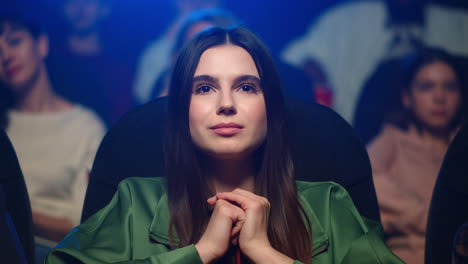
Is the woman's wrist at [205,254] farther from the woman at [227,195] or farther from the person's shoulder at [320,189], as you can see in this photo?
the person's shoulder at [320,189]

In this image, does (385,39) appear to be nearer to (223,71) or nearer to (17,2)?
(223,71)

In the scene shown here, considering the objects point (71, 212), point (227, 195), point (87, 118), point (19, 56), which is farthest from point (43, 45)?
point (227, 195)

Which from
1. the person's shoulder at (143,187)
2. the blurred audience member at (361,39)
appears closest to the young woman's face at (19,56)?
the blurred audience member at (361,39)

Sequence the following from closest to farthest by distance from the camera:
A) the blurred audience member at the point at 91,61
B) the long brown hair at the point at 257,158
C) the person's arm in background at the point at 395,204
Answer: the long brown hair at the point at 257,158 < the person's arm in background at the point at 395,204 < the blurred audience member at the point at 91,61

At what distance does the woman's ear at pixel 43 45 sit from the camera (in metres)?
1.93

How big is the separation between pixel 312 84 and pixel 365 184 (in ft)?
2.90

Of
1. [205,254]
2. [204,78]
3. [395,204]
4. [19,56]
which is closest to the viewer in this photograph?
[205,254]

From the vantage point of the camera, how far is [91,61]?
1.94m

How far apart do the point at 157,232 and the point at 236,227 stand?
0.16 metres

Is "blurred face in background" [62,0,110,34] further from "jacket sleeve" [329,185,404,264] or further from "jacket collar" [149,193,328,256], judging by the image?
"jacket sleeve" [329,185,404,264]

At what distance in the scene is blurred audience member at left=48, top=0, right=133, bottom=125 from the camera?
76.2 inches

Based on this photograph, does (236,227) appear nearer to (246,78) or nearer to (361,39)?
(246,78)

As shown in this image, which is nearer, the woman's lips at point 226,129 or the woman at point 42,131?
the woman's lips at point 226,129

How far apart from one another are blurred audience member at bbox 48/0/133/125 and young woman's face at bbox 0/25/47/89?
0.17ft
